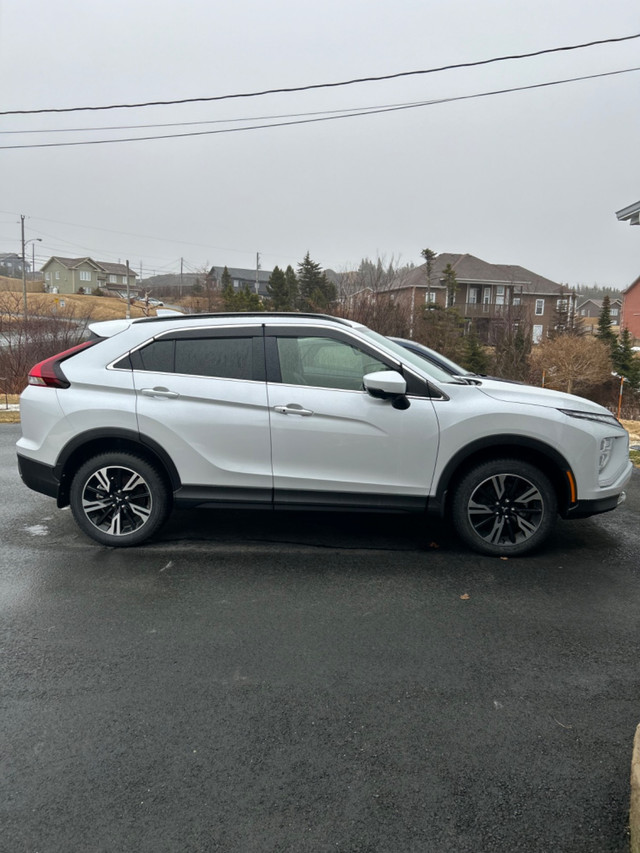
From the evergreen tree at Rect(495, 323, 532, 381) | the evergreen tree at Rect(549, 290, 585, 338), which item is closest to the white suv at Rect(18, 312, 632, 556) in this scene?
the evergreen tree at Rect(495, 323, 532, 381)

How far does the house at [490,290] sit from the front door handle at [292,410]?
42.9 meters

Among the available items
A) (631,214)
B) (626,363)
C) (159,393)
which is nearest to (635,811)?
(159,393)

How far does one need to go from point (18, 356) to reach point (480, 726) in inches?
826

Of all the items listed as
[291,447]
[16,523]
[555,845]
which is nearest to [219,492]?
[291,447]

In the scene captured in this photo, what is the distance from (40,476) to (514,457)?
380 cm

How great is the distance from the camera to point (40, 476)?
5.14 metres

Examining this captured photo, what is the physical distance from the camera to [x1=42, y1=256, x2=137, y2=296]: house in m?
101

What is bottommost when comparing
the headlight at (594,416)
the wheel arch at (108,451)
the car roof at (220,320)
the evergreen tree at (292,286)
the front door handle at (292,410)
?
the wheel arch at (108,451)

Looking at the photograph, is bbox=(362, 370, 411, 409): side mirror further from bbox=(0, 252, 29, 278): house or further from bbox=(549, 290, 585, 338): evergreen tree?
bbox=(0, 252, 29, 278): house

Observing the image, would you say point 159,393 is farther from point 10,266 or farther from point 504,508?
point 10,266

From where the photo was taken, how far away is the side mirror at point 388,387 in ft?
15.6

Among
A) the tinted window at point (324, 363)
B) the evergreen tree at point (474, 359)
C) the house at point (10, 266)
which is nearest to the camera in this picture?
the tinted window at point (324, 363)

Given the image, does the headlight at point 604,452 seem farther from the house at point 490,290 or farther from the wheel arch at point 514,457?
the house at point 490,290

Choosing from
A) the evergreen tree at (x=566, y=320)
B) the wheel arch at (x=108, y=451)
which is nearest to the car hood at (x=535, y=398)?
the wheel arch at (x=108, y=451)
